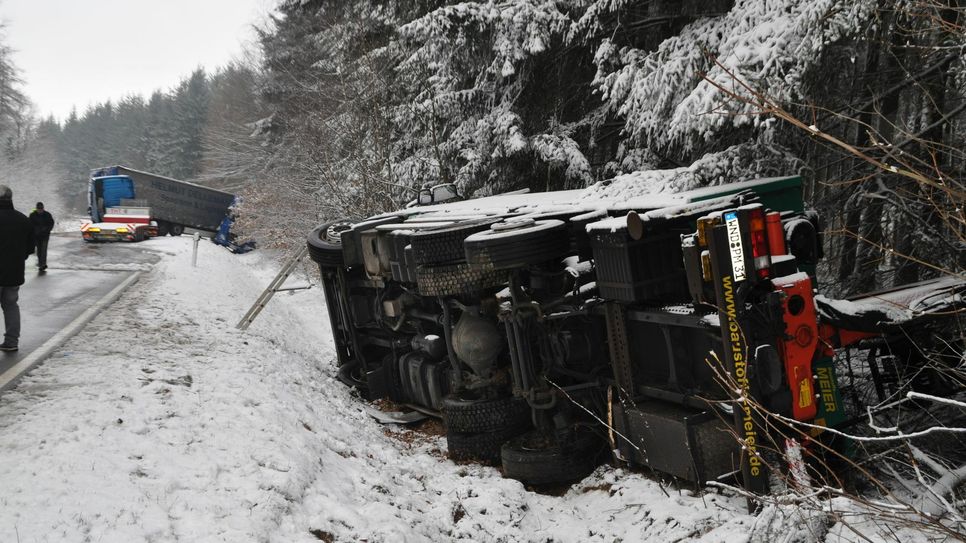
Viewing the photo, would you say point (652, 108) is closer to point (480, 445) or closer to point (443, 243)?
point (443, 243)

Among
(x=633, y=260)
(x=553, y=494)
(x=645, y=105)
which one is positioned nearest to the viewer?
(x=633, y=260)

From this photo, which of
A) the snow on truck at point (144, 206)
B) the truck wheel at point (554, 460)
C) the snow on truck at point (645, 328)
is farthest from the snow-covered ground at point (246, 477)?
the snow on truck at point (144, 206)

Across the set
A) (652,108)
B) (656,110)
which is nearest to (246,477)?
(656,110)

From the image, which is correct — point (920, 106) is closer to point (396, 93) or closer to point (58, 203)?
point (396, 93)

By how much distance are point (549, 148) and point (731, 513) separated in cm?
928

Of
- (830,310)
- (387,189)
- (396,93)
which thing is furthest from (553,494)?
(396,93)

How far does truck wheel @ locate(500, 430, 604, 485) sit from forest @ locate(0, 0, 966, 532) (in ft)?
8.14

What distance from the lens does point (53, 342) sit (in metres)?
8.82

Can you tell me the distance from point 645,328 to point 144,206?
30769mm

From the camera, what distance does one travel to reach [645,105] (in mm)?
9383

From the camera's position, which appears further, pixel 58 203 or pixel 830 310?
pixel 58 203

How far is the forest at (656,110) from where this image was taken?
7.30 m

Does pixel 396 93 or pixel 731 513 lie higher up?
pixel 396 93

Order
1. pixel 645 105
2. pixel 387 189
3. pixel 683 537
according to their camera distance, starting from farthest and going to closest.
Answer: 1. pixel 387 189
2. pixel 645 105
3. pixel 683 537
